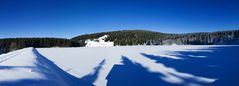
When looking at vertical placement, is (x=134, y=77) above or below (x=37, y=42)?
below

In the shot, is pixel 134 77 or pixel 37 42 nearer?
pixel 134 77

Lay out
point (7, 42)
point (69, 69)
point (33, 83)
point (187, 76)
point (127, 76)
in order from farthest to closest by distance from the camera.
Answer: point (7, 42) < point (69, 69) < point (127, 76) < point (187, 76) < point (33, 83)

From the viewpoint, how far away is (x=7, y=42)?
92062 millimetres

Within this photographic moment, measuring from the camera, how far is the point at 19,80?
391 centimetres

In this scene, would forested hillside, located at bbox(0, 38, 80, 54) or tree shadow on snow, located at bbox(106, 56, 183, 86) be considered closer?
tree shadow on snow, located at bbox(106, 56, 183, 86)

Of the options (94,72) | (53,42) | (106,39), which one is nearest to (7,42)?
(53,42)

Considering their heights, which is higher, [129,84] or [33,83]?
[33,83]

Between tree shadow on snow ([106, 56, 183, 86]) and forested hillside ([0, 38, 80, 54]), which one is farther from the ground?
forested hillside ([0, 38, 80, 54])

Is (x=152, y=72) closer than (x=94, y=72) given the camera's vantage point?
Yes

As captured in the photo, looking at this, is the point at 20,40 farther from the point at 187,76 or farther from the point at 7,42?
the point at 187,76

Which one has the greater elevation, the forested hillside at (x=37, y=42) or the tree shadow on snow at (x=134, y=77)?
the forested hillside at (x=37, y=42)

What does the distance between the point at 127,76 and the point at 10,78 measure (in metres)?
4.21

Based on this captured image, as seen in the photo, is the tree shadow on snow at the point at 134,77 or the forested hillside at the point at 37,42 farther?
the forested hillside at the point at 37,42

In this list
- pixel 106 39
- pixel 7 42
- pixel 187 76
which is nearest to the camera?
pixel 187 76
